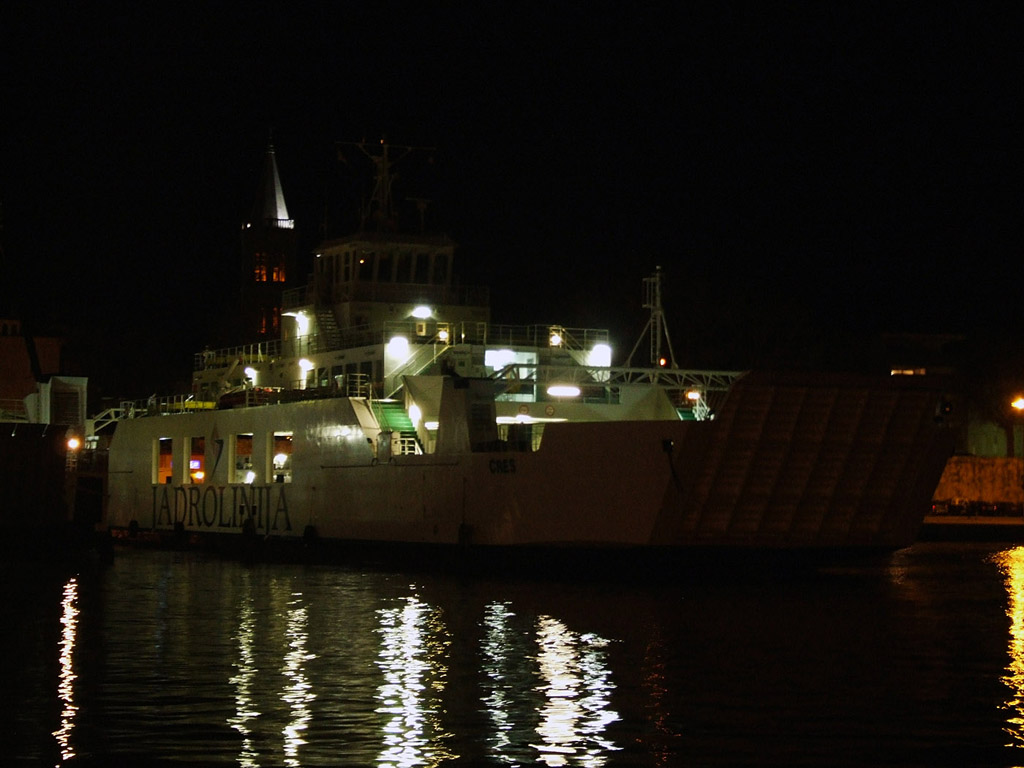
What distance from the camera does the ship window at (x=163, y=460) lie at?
4469 centimetres

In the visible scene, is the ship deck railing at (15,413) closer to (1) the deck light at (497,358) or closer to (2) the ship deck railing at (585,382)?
(1) the deck light at (497,358)

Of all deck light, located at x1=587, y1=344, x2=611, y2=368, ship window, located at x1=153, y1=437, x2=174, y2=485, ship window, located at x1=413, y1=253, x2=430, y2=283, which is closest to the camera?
deck light, located at x1=587, y1=344, x2=611, y2=368

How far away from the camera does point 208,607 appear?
75.7ft

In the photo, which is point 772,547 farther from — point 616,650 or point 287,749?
point 287,749

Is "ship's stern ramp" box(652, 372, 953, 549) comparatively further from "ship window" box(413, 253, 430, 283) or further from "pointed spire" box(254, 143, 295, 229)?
"pointed spire" box(254, 143, 295, 229)

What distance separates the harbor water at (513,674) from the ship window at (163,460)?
1748 cm

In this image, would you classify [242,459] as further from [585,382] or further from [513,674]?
[513,674]

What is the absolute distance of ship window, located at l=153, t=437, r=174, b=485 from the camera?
1759 inches

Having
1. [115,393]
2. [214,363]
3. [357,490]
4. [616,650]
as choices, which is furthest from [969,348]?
[616,650]

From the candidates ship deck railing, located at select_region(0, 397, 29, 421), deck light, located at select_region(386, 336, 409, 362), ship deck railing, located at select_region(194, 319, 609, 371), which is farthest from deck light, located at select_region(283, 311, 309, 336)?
ship deck railing, located at select_region(0, 397, 29, 421)

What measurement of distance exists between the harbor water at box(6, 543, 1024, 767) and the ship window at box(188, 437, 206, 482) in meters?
15.0

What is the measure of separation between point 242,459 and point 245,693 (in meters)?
27.5

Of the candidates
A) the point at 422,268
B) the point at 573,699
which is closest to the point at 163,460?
the point at 422,268

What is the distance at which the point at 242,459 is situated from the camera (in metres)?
41.5
